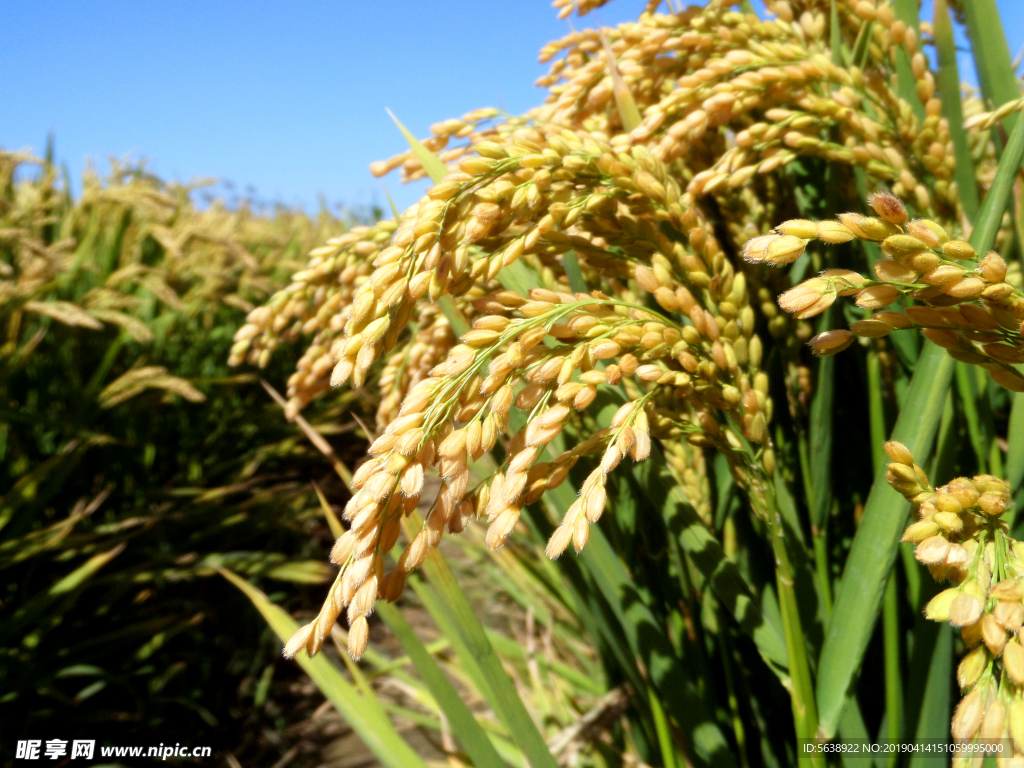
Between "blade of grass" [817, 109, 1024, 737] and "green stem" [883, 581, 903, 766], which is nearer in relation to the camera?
"blade of grass" [817, 109, 1024, 737]

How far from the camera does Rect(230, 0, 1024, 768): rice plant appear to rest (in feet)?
1.84

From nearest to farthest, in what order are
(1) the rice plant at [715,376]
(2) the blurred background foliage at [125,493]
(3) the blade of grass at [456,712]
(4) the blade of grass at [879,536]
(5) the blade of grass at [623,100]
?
(1) the rice plant at [715,376] → (4) the blade of grass at [879,536] → (3) the blade of grass at [456,712] → (5) the blade of grass at [623,100] → (2) the blurred background foliage at [125,493]

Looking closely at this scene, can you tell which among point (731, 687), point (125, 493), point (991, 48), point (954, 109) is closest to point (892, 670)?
point (731, 687)

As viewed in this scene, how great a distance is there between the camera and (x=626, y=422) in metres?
0.62

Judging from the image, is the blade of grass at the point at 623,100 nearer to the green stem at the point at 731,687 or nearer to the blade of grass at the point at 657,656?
the blade of grass at the point at 657,656

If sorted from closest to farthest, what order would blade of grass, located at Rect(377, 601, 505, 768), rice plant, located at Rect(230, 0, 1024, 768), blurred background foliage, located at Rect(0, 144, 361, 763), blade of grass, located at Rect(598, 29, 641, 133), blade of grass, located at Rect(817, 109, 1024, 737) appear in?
rice plant, located at Rect(230, 0, 1024, 768), blade of grass, located at Rect(817, 109, 1024, 737), blade of grass, located at Rect(377, 601, 505, 768), blade of grass, located at Rect(598, 29, 641, 133), blurred background foliage, located at Rect(0, 144, 361, 763)

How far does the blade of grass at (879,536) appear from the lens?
737 mm

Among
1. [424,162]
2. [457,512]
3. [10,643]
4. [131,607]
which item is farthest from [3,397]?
[457,512]

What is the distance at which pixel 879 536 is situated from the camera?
0.75 m

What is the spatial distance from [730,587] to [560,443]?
→ 34cm

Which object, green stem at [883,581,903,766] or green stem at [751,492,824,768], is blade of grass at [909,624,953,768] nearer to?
green stem at [883,581,903,766]

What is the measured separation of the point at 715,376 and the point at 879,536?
283mm

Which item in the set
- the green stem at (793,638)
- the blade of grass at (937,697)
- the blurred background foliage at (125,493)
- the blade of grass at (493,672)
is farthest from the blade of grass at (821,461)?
the blurred background foliage at (125,493)

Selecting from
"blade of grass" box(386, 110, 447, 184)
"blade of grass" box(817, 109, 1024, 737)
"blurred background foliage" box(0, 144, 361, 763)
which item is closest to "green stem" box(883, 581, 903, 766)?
"blade of grass" box(817, 109, 1024, 737)
